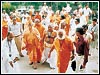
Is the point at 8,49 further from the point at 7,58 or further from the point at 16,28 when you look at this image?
the point at 16,28

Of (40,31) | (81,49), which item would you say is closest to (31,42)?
(40,31)

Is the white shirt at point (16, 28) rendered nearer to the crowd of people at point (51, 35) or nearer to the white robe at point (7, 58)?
the crowd of people at point (51, 35)

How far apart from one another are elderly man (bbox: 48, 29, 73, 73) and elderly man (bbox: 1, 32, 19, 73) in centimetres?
41

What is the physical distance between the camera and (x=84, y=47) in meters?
5.12

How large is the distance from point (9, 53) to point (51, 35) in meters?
0.50

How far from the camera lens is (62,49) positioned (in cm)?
511

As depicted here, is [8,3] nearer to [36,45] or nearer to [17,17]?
[17,17]

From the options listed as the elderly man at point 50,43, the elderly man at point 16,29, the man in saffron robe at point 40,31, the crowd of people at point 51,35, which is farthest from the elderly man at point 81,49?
the elderly man at point 16,29

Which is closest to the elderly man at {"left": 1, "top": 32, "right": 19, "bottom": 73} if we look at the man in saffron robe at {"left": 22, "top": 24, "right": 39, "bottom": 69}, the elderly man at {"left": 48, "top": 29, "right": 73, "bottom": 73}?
the man in saffron robe at {"left": 22, "top": 24, "right": 39, "bottom": 69}

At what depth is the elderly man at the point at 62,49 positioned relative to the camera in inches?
201

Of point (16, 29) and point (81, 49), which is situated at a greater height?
point (16, 29)

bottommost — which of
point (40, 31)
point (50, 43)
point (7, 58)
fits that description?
point (7, 58)

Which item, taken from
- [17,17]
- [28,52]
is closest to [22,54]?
[28,52]

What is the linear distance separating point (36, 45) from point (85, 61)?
0.56 m
